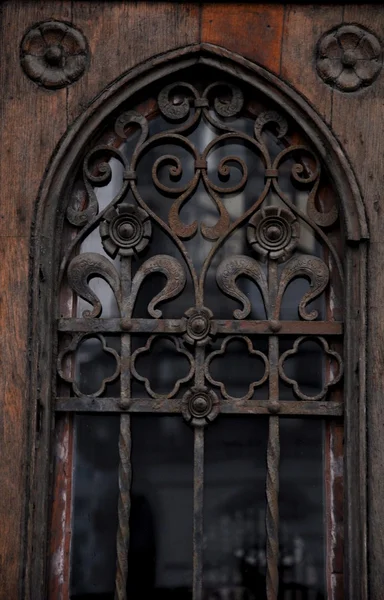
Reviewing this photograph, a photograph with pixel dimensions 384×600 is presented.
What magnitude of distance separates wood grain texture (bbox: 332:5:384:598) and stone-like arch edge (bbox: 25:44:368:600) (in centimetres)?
3

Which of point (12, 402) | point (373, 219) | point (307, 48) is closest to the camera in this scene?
point (12, 402)

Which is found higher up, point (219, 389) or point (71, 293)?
point (71, 293)

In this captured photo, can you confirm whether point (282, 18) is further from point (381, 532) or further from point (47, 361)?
point (381, 532)

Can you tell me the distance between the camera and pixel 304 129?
10.2 feet

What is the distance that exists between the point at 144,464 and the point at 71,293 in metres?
0.59

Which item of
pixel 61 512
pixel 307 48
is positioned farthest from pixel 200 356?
pixel 307 48

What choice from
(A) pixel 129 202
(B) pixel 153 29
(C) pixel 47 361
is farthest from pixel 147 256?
(B) pixel 153 29

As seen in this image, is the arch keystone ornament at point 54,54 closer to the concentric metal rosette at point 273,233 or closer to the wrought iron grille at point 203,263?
the wrought iron grille at point 203,263

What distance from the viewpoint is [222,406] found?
9.99 ft

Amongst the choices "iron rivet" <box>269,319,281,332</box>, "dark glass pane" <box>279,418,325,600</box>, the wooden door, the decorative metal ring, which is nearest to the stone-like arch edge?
the wooden door

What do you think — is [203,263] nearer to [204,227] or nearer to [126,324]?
[204,227]

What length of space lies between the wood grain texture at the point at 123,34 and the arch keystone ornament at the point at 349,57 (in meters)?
0.41

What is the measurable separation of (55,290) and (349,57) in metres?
1.18

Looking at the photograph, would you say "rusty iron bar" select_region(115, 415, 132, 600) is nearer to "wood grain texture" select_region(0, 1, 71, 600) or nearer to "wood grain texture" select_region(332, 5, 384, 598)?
"wood grain texture" select_region(0, 1, 71, 600)
